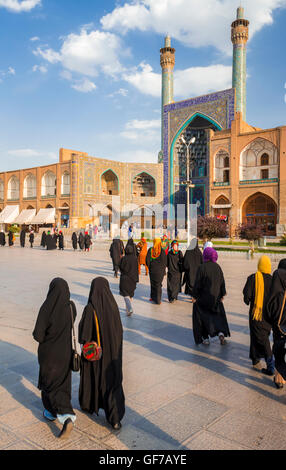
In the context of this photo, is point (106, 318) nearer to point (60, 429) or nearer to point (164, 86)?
point (60, 429)

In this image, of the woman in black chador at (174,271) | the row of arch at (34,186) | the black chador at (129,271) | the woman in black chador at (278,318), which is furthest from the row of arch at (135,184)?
the woman in black chador at (278,318)

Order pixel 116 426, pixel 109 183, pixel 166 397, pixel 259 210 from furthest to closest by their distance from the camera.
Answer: pixel 109 183 → pixel 259 210 → pixel 166 397 → pixel 116 426

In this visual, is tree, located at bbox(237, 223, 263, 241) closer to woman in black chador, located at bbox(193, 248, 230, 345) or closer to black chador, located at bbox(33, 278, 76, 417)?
woman in black chador, located at bbox(193, 248, 230, 345)

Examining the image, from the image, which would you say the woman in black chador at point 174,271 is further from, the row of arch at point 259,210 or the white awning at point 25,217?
the white awning at point 25,217

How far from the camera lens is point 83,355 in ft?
8.48

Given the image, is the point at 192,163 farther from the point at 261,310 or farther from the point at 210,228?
the point at 261,310

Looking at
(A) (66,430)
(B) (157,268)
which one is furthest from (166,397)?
(B) (157,268)

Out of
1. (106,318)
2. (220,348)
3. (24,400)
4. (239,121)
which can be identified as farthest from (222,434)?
(239,121)

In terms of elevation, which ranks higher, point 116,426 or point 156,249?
point 156,249

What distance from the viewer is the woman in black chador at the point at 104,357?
256 centimetres

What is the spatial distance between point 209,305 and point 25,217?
3588 cm

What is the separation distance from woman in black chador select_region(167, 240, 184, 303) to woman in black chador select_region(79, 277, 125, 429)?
402 centimetres

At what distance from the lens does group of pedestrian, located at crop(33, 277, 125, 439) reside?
8.15 feet

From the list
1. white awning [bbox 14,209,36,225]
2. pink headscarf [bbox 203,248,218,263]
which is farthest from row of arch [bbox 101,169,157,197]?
pink headscarf [bbox 203,248,218,263]
